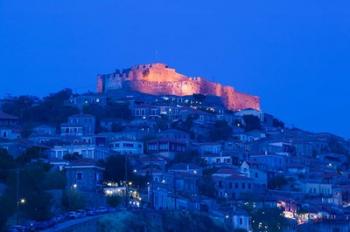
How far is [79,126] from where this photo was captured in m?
82.1

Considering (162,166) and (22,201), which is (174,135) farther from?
(22,201)

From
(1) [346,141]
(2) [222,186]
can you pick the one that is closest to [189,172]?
(2) [222,186]

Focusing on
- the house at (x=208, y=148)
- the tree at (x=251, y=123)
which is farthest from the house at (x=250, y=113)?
the house at (x=208, y=148)

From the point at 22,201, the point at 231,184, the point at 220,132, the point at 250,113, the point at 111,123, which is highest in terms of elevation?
the point at 250,113

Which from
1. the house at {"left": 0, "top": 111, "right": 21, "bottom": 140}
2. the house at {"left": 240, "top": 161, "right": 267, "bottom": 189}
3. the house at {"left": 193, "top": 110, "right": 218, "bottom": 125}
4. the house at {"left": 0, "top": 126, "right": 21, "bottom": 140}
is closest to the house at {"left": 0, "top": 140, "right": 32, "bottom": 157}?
the house at {"left": 0, "top": 111, "right": 21, "bottom": 140}

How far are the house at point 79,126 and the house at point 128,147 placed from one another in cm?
418

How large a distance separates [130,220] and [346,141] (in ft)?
161

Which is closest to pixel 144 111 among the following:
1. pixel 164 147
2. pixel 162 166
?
pixel 164 147

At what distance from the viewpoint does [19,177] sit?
50969 millimetres

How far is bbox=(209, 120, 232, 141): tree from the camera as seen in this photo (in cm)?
8769

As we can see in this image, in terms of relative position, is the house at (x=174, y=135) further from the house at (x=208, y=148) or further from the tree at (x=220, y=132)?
the tree at (x=220, y=132)

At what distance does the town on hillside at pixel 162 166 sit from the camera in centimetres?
5278

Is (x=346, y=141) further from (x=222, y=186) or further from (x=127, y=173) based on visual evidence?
(x=127, y=173)

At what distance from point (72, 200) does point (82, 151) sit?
1840cm
